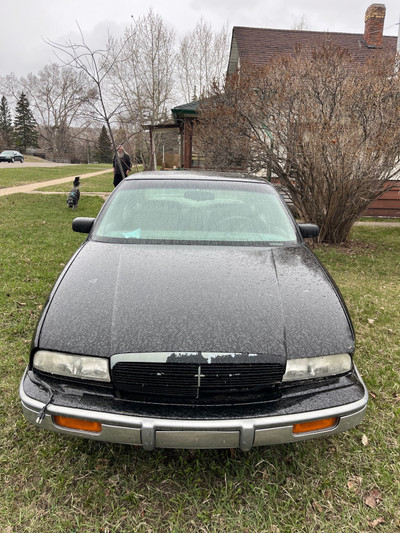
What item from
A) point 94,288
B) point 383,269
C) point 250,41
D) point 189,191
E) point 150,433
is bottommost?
point 383,269

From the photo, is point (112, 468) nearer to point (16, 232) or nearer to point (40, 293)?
point (40, 293)

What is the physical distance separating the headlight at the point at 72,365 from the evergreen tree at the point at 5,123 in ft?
241

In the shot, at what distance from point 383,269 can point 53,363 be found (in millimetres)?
5925

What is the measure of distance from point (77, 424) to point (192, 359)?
603 millimetres

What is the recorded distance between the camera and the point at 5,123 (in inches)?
2628

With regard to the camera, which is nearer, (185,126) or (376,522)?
(376,522)

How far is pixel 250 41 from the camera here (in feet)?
55.9

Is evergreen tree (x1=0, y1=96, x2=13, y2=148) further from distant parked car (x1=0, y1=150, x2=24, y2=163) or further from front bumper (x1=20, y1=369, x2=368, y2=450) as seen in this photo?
front bumper (x1=20, y1=369, x2=368, y2=450)

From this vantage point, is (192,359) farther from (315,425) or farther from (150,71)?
(150,71)

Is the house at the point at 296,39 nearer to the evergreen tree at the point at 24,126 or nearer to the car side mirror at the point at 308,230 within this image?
the car side mirror at the point at 308,230

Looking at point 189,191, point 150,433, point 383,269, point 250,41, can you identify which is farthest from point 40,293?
point 250,41

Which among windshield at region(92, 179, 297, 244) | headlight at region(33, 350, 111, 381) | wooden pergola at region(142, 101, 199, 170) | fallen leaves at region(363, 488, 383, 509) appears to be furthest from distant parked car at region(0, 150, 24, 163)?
fallen leaves at region(363, 488, 383, 509)

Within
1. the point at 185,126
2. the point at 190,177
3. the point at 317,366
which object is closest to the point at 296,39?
the point at 185,126

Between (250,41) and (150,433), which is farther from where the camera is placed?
(250,41)
